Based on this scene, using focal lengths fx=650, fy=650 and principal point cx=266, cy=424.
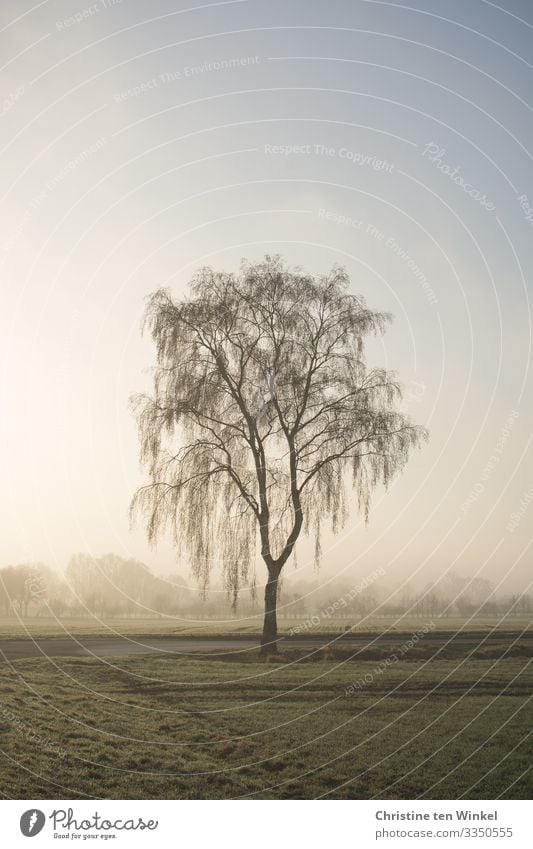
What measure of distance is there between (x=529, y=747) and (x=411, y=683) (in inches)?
167

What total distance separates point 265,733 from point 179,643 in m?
12.5

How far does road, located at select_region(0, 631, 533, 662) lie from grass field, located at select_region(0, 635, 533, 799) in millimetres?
3412

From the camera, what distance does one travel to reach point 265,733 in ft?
36.6

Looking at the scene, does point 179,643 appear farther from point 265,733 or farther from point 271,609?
point 265,733

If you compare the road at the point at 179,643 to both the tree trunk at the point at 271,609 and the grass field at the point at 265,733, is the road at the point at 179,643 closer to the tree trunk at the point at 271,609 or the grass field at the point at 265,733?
the tree trunk at the point at 271,609

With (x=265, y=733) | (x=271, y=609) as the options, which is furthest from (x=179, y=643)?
(x=265, y=733)

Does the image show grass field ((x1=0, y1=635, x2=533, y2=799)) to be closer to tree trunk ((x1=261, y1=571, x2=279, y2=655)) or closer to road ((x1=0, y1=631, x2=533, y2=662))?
tree trunk ((x1=261, y1=571, x2=279, y2=655))

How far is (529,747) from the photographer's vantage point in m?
10.4

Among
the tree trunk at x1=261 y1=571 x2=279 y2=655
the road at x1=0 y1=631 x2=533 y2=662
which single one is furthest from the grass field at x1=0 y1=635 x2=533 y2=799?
the road at x1=0 y1=631 x2=533 y2=662

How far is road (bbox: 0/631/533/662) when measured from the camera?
63.9 ft

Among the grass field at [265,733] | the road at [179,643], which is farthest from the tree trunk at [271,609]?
the grass field at [265,733]

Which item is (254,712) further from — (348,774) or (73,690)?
(73,690)

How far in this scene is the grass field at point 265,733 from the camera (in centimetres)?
969

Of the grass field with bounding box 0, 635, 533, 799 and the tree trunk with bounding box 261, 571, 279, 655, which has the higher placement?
the tree trunk with bounding box 261, 571, 279, 655
